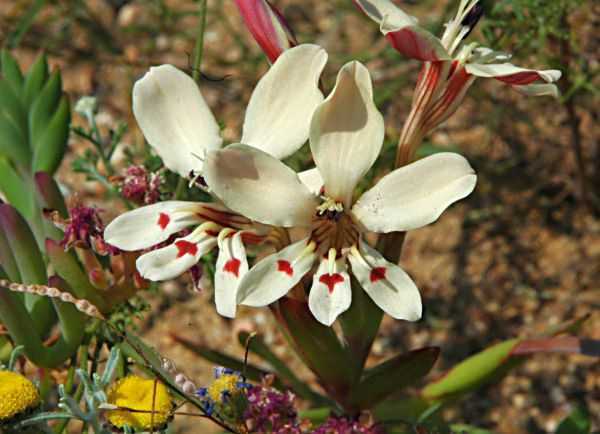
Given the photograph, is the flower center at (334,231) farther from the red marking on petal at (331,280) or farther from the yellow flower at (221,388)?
the yellow flower at (221,388)

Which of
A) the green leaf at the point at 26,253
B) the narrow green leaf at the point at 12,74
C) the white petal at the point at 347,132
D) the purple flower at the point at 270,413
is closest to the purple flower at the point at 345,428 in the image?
the purple flower at the point at 270,413

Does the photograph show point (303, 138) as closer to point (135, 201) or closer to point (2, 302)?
point (135, 201)

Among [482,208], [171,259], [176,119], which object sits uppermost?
[176,119]

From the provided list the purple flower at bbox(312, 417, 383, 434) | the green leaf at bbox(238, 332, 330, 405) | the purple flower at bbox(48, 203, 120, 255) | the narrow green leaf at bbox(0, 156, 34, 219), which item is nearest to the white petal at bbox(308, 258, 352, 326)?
the purple flower at bbox(312, 417, 383, 434)

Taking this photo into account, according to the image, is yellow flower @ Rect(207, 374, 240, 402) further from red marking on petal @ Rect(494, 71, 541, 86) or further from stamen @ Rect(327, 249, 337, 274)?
red marking on petal @ Rect(494, 71, 541, 86)

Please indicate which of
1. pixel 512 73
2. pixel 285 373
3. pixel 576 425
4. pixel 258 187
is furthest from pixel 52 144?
pixel 576 425

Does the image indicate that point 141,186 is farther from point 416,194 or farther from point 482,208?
point 482,208
